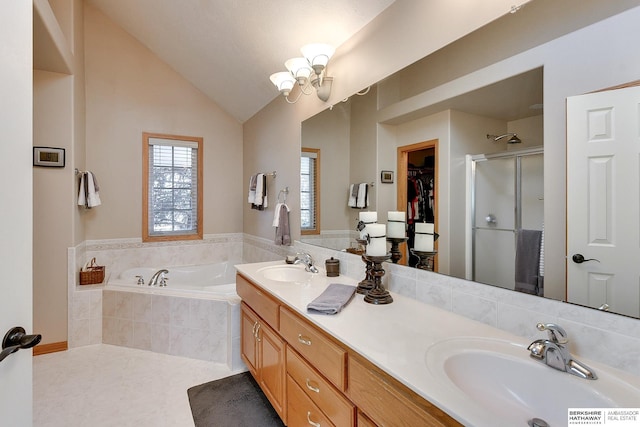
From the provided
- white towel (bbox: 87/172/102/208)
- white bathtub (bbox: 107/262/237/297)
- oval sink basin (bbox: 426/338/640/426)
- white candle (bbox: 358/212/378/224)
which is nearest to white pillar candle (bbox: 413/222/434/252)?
white candle (bbox: 358/212/378/224)

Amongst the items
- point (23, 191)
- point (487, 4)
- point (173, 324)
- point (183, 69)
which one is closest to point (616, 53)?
point (487, 4)

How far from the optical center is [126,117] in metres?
3.62

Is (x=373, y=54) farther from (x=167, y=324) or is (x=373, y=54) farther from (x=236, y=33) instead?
(x=167, y=324)

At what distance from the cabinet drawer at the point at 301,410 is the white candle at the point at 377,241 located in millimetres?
724

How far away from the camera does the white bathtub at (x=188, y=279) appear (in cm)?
289

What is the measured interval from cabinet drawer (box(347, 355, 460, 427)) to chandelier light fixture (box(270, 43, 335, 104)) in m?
1.77

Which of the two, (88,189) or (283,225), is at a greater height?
(88,189)

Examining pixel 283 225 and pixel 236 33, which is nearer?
pixel 236 33

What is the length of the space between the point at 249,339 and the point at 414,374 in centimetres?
162

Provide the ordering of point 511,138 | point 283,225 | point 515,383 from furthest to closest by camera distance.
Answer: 1. point 283,225
2. point 511,138
3. point 515,383

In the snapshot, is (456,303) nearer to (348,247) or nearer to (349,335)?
(349,335)

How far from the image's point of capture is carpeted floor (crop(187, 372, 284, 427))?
6.21ft

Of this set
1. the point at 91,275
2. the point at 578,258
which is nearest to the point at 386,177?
the point at 578,258

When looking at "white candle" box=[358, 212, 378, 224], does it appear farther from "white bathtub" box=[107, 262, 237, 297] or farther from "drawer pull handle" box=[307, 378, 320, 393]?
"white bathtub" box=[107, 262, 237, 297]
